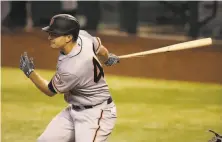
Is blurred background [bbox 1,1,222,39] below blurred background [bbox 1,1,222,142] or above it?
above

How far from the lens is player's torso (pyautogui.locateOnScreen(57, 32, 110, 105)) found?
12.8ft

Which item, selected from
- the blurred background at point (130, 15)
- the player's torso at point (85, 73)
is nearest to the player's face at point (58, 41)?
the player's torso at point (85, 73)

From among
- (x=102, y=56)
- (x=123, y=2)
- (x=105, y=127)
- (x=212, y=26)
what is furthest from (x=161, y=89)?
(x=105, y=127)

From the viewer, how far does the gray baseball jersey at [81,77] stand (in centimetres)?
390

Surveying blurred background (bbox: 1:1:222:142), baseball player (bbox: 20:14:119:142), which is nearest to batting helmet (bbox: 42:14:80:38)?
baseball player (bbox: 20:14:119:142)

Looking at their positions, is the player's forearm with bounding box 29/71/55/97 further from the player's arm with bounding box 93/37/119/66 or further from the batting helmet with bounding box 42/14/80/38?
the player's arm with bounding box 93/37/119/66

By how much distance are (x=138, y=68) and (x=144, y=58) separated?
0.23 metres

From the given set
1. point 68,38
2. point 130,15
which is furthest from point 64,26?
point 130,15

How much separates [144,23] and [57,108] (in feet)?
12.9

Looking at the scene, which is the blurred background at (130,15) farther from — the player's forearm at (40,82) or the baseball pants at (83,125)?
the player's forearm at (40,82)

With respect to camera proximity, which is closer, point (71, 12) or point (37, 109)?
point (37, 109)

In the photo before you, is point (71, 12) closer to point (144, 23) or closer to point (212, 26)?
point (144, 23)

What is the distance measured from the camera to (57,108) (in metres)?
7.46

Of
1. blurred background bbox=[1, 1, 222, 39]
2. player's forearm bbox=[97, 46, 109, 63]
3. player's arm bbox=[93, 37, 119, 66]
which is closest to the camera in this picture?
player's arm bbox=[93, 37, 119, 66]
